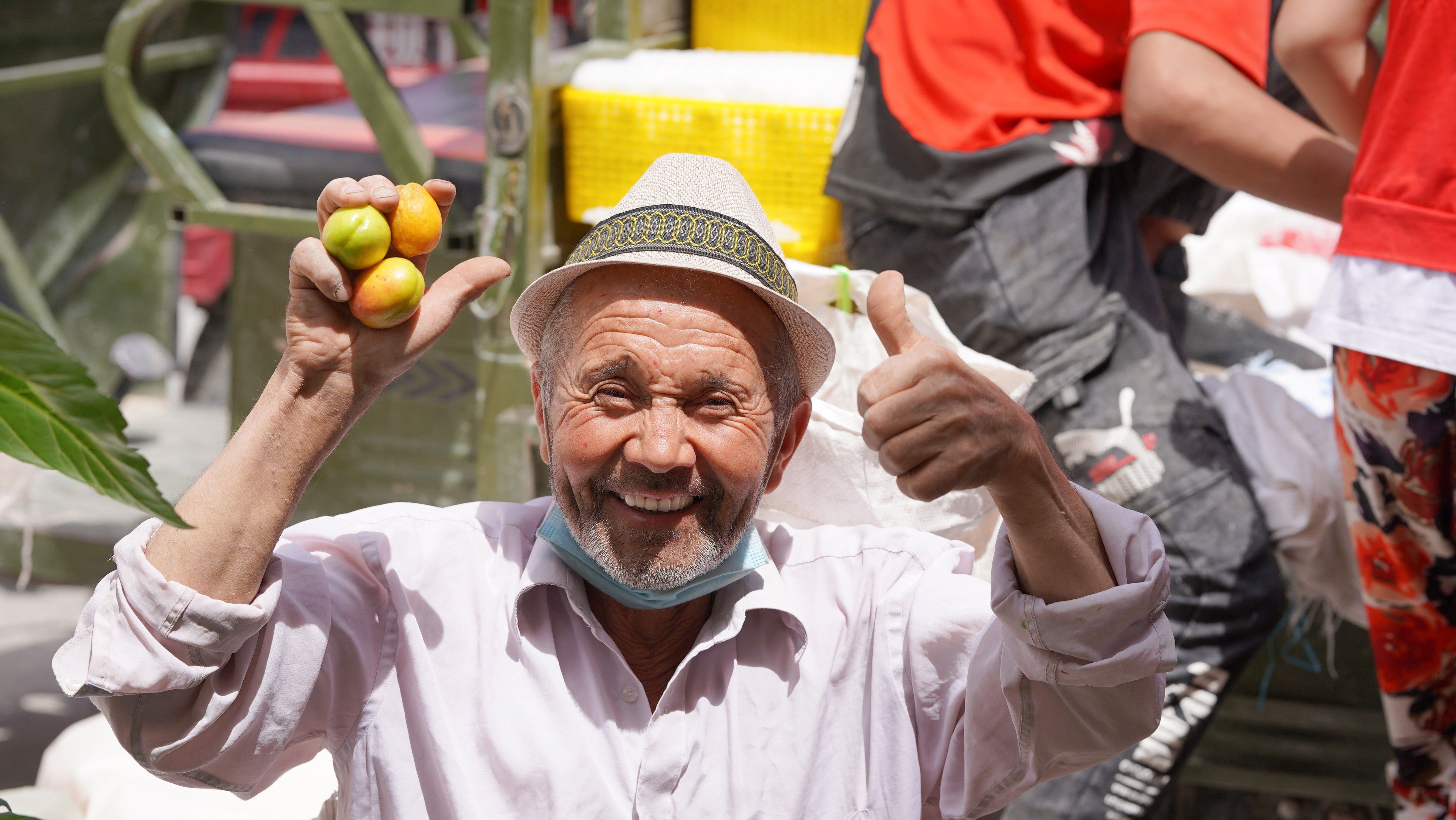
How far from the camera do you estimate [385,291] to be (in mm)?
1305

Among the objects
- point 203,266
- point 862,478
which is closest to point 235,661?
point 862,478

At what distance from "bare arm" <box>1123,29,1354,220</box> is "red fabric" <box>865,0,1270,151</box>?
4.2 inches

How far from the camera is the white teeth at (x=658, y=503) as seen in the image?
151 cm

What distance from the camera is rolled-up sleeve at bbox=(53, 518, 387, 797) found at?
1230mm

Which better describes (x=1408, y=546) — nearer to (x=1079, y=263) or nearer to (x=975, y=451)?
(x=1079, y=263)

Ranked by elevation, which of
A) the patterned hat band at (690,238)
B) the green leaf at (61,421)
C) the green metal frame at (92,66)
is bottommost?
the green metal frame at (92,66)

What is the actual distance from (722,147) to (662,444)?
4.55 ft

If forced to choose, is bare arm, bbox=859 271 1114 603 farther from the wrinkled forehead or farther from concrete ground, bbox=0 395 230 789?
concrete ground, bbox=0 395 230 789

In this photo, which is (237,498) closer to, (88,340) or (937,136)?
(937,136)

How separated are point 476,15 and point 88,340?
2.97m

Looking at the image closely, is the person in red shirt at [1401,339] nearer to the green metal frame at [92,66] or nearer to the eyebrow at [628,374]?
the eyebrow at [628,374]

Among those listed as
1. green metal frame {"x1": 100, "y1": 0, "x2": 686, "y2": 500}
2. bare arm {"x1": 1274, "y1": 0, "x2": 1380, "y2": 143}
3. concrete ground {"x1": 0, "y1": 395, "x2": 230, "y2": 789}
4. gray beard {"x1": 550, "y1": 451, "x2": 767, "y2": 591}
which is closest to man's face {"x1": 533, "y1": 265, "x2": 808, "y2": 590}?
gray beard {"x1": 550, "y1": 451, "x2": 767, "y2": 591}

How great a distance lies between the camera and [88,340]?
4785 millimetres

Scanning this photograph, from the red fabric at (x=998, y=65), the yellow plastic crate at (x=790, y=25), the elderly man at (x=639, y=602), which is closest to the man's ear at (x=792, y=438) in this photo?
the elderly man at (x=639, y=602)
